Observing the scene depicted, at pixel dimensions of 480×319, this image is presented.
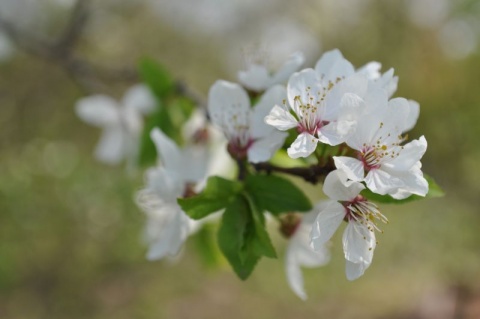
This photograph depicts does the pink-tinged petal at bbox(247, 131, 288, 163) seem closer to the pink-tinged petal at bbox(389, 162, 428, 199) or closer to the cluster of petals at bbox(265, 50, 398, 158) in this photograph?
the cluster of petals at bbox(265, 50, 398, 158)

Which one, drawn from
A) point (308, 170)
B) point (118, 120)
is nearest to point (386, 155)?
point (308, 170)

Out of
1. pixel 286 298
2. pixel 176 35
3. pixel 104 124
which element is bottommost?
pixel 286 298

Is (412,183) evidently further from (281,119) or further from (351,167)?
(281,119)

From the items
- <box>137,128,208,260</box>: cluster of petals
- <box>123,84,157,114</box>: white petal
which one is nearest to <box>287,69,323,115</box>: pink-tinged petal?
<box>137,128,208,260</box>: cluster of petals

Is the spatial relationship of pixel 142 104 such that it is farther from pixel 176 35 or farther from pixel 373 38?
pixel 373 38

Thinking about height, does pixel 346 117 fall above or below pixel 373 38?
above

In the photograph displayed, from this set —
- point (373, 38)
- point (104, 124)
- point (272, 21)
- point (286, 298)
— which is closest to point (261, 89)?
point (104, 124)
